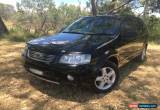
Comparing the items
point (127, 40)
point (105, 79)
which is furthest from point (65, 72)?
point (127, 40)

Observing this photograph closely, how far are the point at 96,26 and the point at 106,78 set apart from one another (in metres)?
1.63

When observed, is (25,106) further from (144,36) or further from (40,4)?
(40,4)

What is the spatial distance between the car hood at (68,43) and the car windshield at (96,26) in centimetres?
42

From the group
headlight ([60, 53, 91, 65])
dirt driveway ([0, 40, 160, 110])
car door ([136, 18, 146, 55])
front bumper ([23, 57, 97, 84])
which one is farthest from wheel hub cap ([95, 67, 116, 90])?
car door ([136, 18, 146, 55])

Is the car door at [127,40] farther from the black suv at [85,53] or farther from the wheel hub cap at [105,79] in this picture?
the wheel hub cap at [105,79]

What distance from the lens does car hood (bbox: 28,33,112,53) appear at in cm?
539

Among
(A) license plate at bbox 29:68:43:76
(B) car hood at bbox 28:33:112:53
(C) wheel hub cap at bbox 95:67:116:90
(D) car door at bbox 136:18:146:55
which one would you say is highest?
(B) car hood at bbox 28:33:112:53

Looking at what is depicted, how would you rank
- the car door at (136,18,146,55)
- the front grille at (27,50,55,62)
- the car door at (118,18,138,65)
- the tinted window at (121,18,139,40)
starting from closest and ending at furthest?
1. the front grille at (27,50,55,62)
2. the car door at (118,18,138,65)
3. the tinted window at (121,18,139,40)
4. the car door at (136,18,146,55)

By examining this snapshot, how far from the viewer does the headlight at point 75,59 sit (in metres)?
5.20

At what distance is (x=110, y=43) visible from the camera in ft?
19.6

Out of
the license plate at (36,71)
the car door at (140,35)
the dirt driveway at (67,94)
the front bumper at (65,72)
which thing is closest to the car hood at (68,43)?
the front bumper at (65,72)

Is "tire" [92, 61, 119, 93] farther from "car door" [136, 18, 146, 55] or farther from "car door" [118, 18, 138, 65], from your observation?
"car door" [136, 18, 146, 55]

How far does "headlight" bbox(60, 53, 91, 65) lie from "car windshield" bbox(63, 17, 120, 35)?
1.41 m

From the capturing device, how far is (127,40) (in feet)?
22.4
